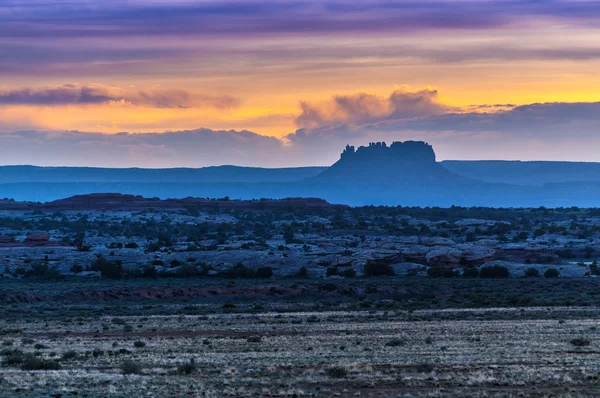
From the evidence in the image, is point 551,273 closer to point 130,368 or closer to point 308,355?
point 308,355

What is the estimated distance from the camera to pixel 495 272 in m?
64.1

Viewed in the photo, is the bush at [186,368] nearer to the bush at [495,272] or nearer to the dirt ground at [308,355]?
the dirt ground at [308,355]

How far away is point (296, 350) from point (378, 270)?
3908 cm

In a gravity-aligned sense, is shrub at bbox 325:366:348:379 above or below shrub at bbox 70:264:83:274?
above

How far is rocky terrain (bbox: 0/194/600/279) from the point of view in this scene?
2628 inches

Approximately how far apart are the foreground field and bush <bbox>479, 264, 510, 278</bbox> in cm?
1531

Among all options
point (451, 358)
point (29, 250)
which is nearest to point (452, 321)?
point (451, 358)

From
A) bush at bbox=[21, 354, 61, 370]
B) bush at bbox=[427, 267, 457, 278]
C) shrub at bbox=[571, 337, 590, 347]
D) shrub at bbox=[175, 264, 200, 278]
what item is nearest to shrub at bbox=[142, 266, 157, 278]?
shrub at bbox=[175, 264, 200, 278]

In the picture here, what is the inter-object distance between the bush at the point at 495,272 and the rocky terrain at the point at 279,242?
88 mm

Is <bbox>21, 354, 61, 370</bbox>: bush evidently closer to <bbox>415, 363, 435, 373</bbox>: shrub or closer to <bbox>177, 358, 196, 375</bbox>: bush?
<bbox>177, 358, 196, 375</bbox>: bush

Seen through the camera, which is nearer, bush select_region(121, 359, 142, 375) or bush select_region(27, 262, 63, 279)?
bush select_region(121, 359, 142, 375)

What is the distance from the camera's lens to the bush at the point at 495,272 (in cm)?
6412

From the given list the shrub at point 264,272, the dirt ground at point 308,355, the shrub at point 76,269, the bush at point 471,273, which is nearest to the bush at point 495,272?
the bush at point 471,273

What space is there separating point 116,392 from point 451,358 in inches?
372
